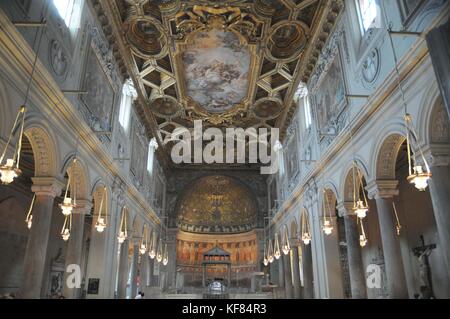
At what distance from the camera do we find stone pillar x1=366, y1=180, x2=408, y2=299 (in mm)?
9883

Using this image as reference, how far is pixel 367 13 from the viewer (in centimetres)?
1145

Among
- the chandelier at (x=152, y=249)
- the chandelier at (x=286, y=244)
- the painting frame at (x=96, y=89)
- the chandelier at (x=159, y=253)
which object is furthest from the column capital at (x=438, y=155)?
the chandelier at (x=159, y=253)

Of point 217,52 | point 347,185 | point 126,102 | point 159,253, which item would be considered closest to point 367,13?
point 347,185

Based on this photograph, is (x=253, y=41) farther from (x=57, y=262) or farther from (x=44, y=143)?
(x=57, y=262)

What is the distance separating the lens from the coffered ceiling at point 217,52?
14.8 meters

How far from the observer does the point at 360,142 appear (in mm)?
11750

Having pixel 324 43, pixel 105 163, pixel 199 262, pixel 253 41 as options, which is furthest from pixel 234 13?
pixel 199 262

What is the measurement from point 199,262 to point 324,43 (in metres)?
24.4

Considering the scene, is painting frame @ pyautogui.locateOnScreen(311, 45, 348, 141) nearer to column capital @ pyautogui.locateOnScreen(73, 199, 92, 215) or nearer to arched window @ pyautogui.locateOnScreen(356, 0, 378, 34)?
arched window @ pyautogui.locateOnScreen(356, 0, 378, 34)

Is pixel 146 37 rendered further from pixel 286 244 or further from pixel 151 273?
pixel 151 273

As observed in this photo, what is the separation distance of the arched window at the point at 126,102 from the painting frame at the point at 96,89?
1.99 meters

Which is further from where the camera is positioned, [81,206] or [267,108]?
[267,108]

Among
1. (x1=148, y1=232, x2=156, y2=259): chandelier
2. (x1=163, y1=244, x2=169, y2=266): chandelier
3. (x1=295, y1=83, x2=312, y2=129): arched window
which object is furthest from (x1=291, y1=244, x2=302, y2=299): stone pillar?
(x1=163, y1=244, x2=169, y2=266): chandelier

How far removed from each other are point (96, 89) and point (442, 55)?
11879mm
